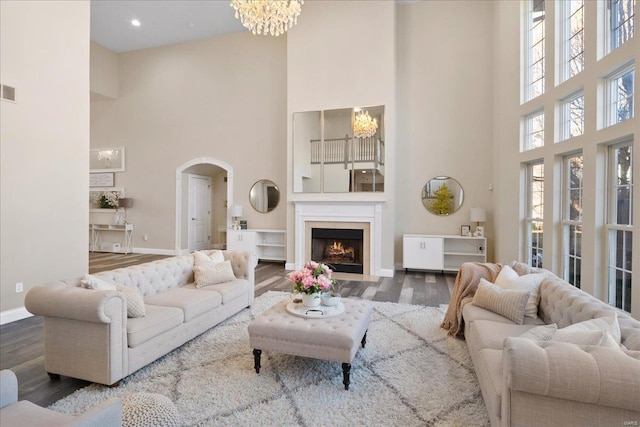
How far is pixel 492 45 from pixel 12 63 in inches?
302

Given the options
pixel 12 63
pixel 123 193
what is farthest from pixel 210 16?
pixel 123 193

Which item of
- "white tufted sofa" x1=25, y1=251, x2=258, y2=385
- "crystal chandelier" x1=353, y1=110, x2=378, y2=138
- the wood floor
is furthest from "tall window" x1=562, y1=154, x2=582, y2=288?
"white tufted sofa" x1=25, y1=251, x2=258, y2=385

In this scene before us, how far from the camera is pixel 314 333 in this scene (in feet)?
8.46

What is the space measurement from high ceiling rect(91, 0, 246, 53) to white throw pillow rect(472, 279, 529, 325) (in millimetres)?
7367

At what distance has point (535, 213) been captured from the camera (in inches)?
215

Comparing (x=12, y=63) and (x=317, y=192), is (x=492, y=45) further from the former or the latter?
(x=12, y=63)

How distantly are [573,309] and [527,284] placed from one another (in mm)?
708

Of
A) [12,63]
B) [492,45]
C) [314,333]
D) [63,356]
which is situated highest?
[492,45]

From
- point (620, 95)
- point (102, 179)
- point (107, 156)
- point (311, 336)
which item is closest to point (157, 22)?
point (107, 156)

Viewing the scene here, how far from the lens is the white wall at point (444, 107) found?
6.71 meters

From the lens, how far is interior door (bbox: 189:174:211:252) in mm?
9312

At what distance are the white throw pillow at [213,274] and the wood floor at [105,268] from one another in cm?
123

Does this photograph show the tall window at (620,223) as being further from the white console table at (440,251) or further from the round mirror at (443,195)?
the round mirror at (443,195)

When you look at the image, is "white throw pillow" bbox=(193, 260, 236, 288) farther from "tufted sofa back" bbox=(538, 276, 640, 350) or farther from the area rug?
"tufted sofa back" bbox=(538, 276, 640, 350)
